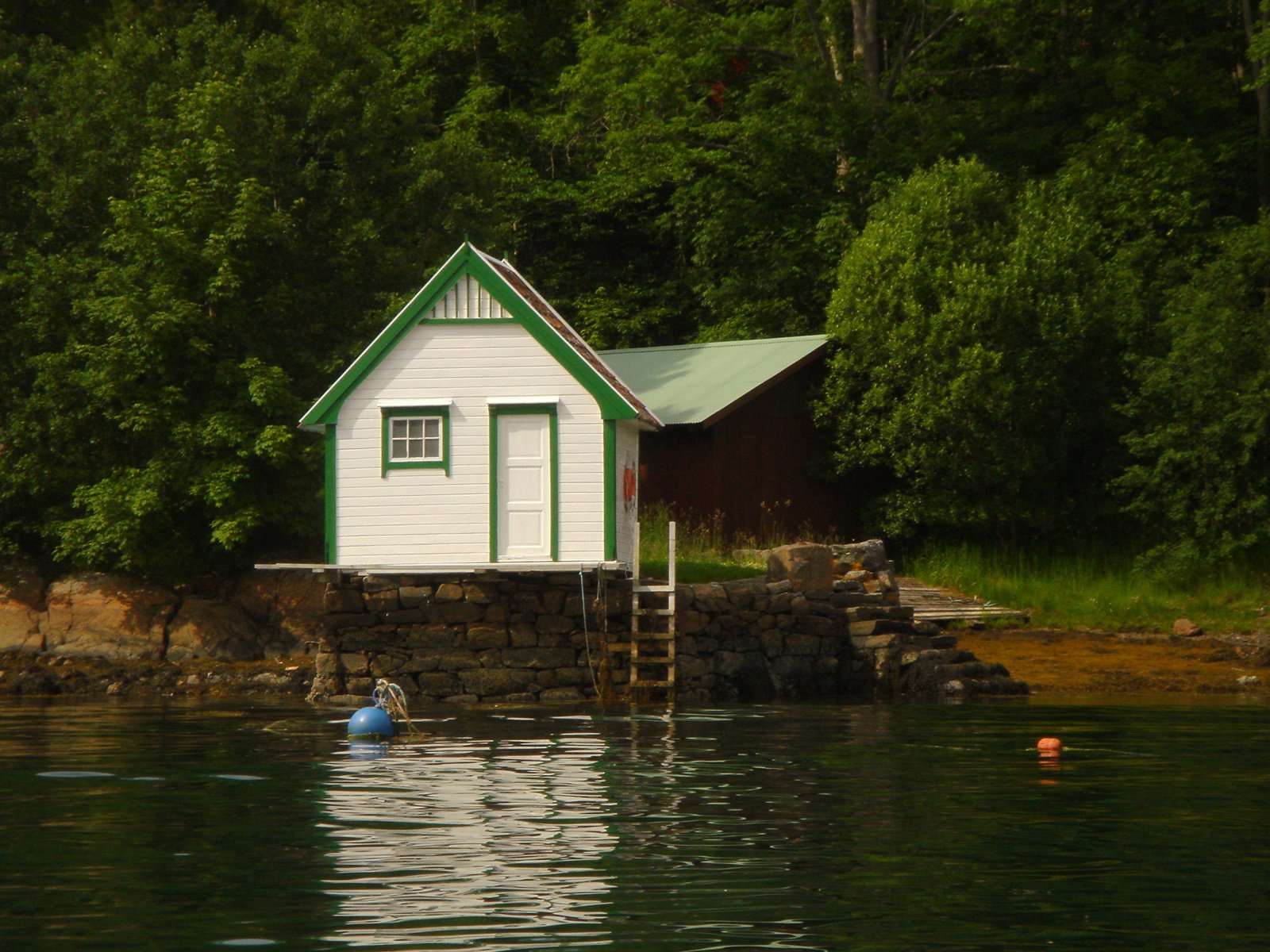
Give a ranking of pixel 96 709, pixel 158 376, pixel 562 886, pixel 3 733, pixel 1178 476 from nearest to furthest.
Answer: pixel 562 886 < pixel 3 733 < pixel 96 709 < pixel 158 376 < pixel 1178 476

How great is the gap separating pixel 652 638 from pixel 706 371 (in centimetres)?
1163

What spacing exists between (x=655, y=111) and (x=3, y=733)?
89.2 ft

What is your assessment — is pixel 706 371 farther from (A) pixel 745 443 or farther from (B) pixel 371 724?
(B) pixel 371 724

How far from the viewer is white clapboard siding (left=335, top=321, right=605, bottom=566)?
2659cm

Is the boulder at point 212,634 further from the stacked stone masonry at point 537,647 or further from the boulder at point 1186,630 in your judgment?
the boulder at point 1186,630

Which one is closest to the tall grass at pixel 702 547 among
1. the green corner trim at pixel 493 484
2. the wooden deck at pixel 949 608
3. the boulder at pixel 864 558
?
the boulder at pixel 864 558

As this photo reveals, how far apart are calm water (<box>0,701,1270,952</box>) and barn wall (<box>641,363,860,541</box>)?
13.5 m

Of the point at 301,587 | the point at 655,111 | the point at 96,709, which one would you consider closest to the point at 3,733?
the point at 96,709

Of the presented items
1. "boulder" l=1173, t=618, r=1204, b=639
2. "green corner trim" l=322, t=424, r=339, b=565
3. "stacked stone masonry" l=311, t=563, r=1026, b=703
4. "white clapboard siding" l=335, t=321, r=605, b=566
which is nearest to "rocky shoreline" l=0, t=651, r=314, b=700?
"stacked stone masonry" l=311, t=563, r=1026, b=703

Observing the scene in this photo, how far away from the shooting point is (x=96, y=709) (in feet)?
85.0

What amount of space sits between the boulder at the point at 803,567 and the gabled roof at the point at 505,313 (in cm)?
383

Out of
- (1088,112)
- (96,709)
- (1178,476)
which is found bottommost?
(96,709)

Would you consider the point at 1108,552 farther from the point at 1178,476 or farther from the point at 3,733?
the point at 3,733

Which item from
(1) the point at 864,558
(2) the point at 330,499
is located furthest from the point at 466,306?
(1) the point at 864,558
